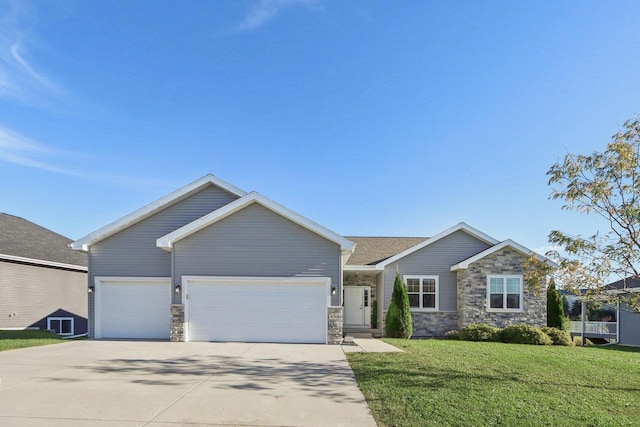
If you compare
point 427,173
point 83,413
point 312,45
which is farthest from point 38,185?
point 427,173

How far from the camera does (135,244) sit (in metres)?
14.7

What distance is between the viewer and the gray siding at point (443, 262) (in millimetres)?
17984

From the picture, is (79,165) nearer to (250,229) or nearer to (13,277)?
(13,277)

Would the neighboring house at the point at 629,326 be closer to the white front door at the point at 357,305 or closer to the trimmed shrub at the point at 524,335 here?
the trimmed shrub at the point at 524,335

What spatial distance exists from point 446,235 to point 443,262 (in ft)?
3.95

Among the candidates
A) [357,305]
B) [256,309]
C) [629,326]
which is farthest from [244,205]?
[629,326]

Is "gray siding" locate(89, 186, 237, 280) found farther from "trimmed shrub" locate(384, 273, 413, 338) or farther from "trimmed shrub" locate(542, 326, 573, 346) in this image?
"trimmed shrub" locate(542, 326, 573, 346)

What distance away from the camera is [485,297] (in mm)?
17047

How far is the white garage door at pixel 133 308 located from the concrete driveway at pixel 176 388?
10.3ft

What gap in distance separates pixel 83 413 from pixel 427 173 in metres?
14.5

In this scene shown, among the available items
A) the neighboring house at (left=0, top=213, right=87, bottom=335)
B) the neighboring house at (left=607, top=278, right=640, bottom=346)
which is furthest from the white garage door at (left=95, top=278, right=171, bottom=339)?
the neighboring house at (left=607, top=278, right=640, bottom=346)

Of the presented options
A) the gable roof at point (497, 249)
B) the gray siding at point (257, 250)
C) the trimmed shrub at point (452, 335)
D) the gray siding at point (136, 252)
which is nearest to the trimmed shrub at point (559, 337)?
the gable roof at point (497, 249)

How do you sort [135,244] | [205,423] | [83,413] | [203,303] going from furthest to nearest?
[135,244]
[203,303]
[83,413]
[205,423]

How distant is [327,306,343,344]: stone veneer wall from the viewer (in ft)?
43.8
